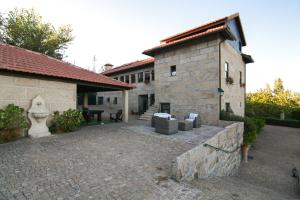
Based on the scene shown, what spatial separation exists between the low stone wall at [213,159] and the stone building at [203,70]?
255cm

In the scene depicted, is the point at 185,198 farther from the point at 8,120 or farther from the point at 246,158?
the point at 246,158

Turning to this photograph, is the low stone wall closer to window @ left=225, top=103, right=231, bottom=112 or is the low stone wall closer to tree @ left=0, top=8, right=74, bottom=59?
window @ left=225, top=103, right=231, bottom=112

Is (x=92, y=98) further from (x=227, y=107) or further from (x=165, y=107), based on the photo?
(x=227, y=107)

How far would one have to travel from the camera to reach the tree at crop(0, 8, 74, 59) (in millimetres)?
21000

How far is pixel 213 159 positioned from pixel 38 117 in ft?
26.8

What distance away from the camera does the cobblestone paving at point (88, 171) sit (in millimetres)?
3521

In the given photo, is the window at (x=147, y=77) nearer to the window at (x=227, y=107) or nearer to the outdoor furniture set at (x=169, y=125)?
the window at (x=227, y=107)

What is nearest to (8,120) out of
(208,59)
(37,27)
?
(208,59)

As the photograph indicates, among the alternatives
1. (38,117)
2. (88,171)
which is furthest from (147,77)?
(88,171)

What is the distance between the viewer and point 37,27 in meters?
22.0

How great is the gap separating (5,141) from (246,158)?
44.3 ft

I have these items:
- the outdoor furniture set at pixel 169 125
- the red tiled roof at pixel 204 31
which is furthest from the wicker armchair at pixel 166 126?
the red tiled roof at pixel 204 31

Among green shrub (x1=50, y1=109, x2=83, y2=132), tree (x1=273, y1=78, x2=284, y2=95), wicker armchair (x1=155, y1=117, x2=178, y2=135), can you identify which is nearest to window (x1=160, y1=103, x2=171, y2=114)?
wicker armchair (x1=155, y1=117, x2=178, y2=135)

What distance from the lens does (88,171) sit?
4.49 m
